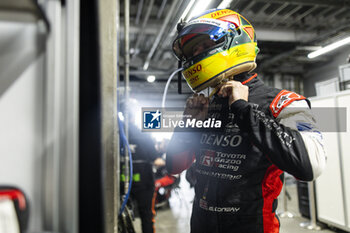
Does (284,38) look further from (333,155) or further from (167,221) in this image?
(167,221)

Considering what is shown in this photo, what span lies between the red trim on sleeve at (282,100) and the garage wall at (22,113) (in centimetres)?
68

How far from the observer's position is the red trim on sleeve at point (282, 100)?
753mm

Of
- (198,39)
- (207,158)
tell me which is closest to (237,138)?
(207,158)

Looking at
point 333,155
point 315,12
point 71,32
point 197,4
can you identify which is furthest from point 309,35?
point 71,32

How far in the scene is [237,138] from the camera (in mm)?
842

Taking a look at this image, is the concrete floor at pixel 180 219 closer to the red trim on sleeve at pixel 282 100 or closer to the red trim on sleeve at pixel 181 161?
the red trim on sleeve at pixel 181 161

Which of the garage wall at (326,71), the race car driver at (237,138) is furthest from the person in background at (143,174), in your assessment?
the garage wall at (326,71)

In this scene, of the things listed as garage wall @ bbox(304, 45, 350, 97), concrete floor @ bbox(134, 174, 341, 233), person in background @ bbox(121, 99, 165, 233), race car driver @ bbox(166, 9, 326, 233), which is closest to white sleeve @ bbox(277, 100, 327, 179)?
race car driver @ bbox(166, 9, 326, 233)

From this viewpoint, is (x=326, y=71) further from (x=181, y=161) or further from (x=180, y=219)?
(x=181, y=161)

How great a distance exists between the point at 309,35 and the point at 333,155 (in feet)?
7.51

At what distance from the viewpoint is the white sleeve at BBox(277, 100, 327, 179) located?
68 cm

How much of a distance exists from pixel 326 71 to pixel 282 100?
663 centimetres

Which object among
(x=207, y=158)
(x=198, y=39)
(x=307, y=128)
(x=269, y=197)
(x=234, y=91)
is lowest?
(x=269, y=197)

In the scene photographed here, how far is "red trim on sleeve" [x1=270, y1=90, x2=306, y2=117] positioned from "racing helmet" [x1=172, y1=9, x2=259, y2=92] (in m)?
0.21
